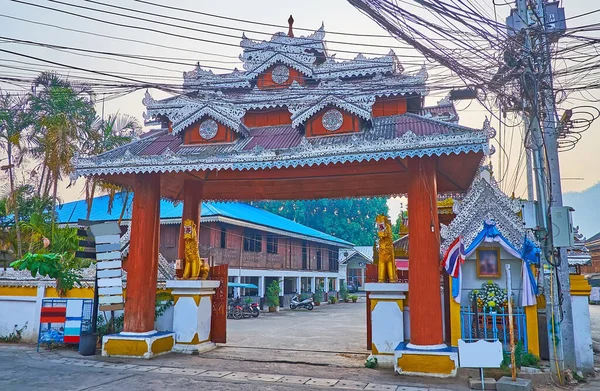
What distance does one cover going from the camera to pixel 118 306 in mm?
11266

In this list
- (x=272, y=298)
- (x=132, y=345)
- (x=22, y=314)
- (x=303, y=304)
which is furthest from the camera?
(x=303, y=304)

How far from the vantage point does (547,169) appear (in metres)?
9.15

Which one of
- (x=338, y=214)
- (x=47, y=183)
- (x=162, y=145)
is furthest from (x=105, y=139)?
(x=338, y=214)

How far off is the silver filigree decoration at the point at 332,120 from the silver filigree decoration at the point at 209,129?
2811mm

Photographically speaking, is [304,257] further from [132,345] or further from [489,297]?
[489,297]

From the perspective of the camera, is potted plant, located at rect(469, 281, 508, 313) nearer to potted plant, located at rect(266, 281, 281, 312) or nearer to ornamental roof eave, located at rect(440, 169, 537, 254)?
ornamental roof eave, located at rect(440, 169, 537, 254)

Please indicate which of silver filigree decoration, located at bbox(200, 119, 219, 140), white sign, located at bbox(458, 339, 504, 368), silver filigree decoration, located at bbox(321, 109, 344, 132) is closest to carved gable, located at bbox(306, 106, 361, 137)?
silver filigree decoration, located at bbox(321, 109, 344, 132)

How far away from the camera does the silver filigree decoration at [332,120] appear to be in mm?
11312

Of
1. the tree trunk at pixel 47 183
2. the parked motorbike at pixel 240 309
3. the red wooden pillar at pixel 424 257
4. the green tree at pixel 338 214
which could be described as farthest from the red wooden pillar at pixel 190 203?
the green tree at pixel 338 214

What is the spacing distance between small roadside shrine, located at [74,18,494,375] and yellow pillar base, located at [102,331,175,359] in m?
0.21

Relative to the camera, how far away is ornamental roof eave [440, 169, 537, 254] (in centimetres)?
1038

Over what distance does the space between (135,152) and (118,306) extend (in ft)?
12.7

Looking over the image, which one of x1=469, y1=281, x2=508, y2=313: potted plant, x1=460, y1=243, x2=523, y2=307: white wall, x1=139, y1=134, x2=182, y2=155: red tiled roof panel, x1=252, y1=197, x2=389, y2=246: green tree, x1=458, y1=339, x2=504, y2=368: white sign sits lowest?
x1=458, y1=339, x2=504, y2=368: white sign

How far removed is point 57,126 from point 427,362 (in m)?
17.1
